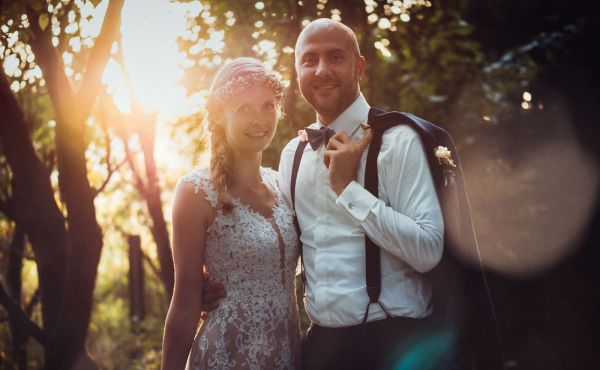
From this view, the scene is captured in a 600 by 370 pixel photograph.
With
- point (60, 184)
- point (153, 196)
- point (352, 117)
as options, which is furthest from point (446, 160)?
point (153, 196)

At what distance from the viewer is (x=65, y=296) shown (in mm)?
4676

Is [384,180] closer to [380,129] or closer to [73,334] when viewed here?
[380,129]

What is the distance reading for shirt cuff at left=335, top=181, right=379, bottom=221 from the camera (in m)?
2.84

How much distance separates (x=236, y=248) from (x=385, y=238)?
29.3 inches

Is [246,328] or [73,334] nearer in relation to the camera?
[246,328]

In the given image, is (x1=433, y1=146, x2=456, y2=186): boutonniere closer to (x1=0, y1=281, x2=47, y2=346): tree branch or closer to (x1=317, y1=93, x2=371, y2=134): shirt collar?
(x1=317, y1=93, x2=371, y2=134): shirt collar

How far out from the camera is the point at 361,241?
2955 mm

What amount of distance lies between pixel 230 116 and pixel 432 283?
4.12 feet

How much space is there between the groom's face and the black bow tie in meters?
0.10

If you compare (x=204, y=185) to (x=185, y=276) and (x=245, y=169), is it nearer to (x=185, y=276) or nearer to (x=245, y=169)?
(x=245, y=169)

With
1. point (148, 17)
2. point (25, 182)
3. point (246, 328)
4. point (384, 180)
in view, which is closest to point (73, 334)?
Result: point (25, 182)

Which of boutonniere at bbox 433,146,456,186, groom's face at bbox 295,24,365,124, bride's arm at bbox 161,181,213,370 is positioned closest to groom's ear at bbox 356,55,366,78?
groom's face at bbox 295,24,365,124

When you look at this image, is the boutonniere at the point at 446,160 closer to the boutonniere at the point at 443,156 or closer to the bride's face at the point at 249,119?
the boutonniere at the point at 443,156

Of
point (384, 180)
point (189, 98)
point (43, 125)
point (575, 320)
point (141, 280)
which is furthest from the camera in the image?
point (141, 280)
